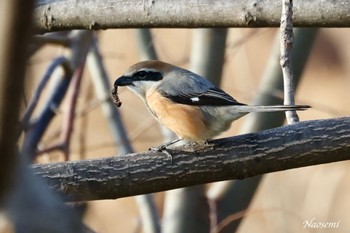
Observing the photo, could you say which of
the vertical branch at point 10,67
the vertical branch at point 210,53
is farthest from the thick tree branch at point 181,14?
the vertical branch at point 10,67

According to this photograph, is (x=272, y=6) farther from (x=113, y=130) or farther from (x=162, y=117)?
(x=113, y=130)

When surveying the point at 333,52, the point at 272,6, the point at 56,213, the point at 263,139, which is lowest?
the point at 56,213

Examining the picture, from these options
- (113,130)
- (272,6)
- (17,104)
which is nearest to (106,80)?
(113,130)

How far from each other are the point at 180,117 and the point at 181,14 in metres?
0.57

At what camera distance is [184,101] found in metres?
3.02

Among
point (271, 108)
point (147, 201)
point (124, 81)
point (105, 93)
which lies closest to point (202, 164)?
point (271, 108)

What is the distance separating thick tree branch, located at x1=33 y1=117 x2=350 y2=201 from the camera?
207 cm

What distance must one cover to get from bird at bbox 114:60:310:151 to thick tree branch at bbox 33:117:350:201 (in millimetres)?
416

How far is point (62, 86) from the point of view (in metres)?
3.44

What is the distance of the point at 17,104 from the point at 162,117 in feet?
7.71

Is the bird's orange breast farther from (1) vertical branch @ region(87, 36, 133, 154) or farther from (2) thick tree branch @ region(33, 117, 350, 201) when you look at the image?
(1) vertical branch @ region(87, 36, 133, 154)

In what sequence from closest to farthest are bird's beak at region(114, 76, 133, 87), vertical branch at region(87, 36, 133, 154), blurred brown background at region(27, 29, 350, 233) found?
bird's beak at region(114, 76, 133, 87)
vertical branch at region(87, 36, 133, 154)
blurred brown background at region(27, 29, 350, 233)

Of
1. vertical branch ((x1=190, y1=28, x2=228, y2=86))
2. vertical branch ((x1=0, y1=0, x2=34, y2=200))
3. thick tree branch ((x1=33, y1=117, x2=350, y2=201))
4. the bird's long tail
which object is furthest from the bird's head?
vertical branch ((x1=0, y1=0, x2=34, y2=200))

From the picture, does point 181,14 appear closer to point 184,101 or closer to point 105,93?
point 184,101
